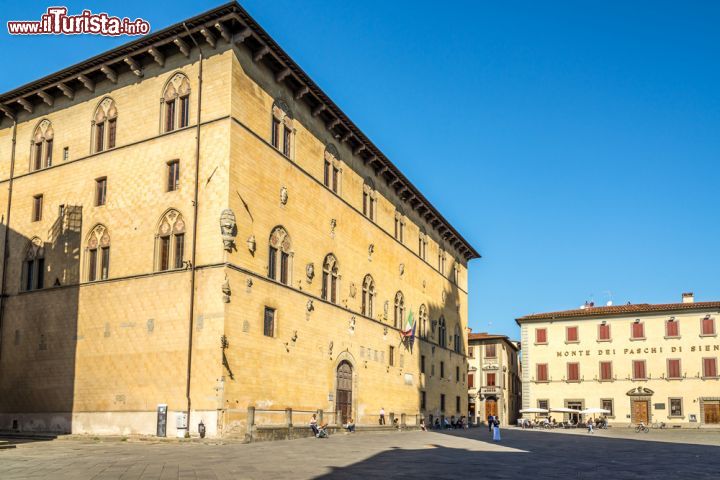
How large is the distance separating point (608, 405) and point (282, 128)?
42170 mm

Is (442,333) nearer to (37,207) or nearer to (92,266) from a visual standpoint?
(92,266)

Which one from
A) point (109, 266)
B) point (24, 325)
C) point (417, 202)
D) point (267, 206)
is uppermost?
point (417, 202)

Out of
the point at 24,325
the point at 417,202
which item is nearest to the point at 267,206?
the point at 24,325

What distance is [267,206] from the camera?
3053 centimetres

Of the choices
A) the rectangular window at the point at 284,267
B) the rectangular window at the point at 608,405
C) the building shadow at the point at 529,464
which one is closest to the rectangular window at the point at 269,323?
the rectangular window at the point at 284,267

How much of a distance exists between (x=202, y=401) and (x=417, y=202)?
28338 mm

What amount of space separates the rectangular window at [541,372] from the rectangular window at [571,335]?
3.09 meters

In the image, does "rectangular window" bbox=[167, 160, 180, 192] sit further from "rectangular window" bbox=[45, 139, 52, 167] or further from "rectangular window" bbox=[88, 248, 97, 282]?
"rectangular window" bbox=[45, 139, 52, 167]

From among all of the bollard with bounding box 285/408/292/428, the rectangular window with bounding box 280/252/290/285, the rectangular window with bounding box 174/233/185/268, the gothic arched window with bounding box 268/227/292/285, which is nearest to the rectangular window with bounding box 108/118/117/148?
the rectangular window with bounding box 174/233/185/268

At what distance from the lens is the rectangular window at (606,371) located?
201ft

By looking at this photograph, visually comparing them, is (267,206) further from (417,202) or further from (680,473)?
(417,202)

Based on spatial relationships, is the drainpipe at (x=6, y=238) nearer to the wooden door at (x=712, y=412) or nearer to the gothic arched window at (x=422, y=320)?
the gothic arched window at (x=422, y=320)

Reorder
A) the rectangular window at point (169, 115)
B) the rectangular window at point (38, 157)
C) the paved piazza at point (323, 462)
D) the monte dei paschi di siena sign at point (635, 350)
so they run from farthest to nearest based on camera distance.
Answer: the monte dei paschi di siena sign at point (635, 350)
the rectangular window at point (38, 157)
the rectangular window at point (169, 115)
the paved piazza at point (323, 462)

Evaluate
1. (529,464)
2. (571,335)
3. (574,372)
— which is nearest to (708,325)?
(571,335)
